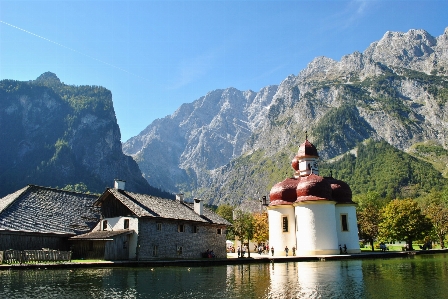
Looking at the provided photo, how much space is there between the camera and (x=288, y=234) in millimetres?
60000

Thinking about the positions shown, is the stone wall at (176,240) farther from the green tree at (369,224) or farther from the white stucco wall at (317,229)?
the green tree at (369,224)

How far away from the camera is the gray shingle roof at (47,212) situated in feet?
145

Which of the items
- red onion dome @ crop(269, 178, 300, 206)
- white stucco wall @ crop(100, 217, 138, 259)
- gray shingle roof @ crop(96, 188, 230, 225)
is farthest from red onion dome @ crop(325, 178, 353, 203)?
white stucco wall @ crop(100, 217, 138, 259)

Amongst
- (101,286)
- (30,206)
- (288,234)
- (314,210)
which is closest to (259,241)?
(288,234)

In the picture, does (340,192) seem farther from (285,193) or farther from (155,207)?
(155,207)

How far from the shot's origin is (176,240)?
51969 mm

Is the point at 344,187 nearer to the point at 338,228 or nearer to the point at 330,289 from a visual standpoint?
the point at 338,228

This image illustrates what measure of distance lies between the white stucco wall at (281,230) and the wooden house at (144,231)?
8423 millimetres

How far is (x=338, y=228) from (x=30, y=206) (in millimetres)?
40911

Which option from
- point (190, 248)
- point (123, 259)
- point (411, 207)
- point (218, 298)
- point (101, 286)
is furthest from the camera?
point (411, 207)

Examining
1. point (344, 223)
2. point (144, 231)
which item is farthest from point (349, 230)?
point (144, 231)

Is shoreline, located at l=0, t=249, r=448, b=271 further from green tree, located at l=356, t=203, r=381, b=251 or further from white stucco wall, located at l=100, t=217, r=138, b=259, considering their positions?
green tree, located at l=356, t=203, r=381, b=251

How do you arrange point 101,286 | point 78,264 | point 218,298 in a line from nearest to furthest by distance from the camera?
1. point 218,298
2. point 101,286
3. point 78,264

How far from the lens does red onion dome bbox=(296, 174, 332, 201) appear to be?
56594 mm
